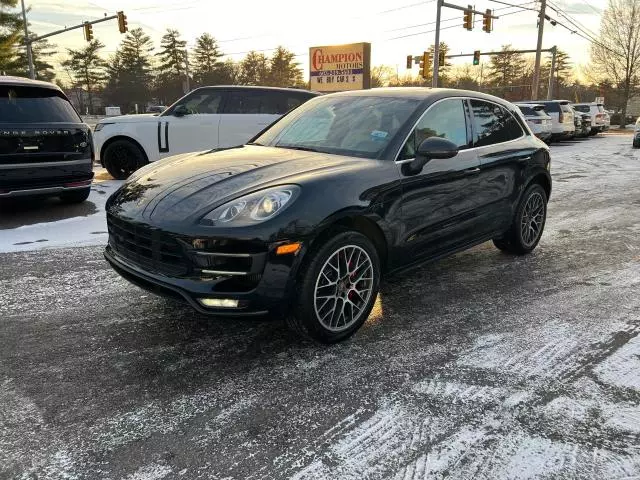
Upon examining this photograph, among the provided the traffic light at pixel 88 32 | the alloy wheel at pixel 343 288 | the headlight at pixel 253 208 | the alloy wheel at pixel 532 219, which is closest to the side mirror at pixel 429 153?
the alloy wheel at pixel 343 288

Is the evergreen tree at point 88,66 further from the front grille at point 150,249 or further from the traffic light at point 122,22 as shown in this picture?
the front grille at point 150,249

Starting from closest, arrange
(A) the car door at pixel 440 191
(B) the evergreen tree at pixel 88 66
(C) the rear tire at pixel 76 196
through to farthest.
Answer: (A) the car door at pixel 440 191
(C) the rear tire at pixel 76 196
(B) the evergreen tree at pixel 88 66

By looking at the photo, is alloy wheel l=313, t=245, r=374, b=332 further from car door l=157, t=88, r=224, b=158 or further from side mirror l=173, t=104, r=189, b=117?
side mirror l=173, t=104, r=189, b=117

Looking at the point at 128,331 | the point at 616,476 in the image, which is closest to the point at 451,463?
the point at 616,476

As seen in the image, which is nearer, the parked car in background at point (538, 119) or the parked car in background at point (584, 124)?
the parked car in background at point (538, 119)

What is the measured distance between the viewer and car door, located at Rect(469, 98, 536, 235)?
4.71m

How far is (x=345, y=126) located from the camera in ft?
14.3

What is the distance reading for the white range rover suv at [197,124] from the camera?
9.82m

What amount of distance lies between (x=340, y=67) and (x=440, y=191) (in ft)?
83.7

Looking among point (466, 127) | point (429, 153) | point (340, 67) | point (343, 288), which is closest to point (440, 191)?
point (429, 153)

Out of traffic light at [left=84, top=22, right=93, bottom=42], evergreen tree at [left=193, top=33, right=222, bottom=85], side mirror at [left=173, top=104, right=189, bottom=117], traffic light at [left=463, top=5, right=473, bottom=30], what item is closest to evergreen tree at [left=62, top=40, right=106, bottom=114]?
evergreen tree at [left=193, top=33, right=222, bottom=85]

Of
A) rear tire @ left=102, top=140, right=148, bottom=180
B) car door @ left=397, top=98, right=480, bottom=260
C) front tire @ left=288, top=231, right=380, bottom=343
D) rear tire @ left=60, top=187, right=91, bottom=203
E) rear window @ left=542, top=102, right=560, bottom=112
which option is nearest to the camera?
front tire @ left=288, top=231, right=380, bottom=343

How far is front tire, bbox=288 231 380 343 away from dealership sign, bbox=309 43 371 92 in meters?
24.3

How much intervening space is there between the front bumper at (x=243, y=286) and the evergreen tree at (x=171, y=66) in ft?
274
